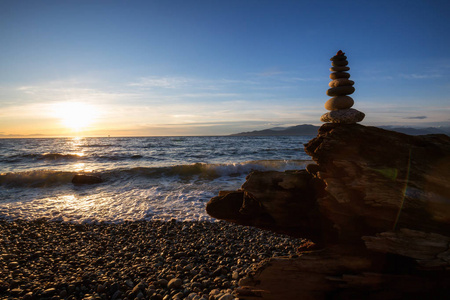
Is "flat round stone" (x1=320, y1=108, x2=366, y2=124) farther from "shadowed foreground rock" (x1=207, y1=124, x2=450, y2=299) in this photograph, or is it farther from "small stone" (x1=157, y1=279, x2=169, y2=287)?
"small stone" (x1=157, y1=279, x2=169, y2=287)

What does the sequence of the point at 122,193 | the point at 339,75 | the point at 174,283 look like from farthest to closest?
1. the point at 122,193
2. the point at 339,75
3. the point at 174,283

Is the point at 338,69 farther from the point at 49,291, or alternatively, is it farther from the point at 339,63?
the point at 49,291

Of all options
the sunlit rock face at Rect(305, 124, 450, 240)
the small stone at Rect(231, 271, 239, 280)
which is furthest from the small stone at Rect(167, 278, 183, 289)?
the sunlit rock face at Rect(305, 124, 450, 240)

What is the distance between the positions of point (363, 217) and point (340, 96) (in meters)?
2.59

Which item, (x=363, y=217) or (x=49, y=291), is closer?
(x=363, y=217)

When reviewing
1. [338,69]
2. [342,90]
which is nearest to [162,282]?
[342,90]

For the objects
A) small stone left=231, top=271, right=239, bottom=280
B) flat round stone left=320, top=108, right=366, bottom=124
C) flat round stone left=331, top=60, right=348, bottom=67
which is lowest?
small stone left=231, top=271, right=239, bottom=280

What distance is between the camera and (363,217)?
371 centimetres

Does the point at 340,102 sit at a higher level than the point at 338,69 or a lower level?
lower

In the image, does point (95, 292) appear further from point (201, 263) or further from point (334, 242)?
point (334, 242)

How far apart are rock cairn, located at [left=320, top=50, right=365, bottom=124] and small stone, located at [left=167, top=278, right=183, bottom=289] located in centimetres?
460

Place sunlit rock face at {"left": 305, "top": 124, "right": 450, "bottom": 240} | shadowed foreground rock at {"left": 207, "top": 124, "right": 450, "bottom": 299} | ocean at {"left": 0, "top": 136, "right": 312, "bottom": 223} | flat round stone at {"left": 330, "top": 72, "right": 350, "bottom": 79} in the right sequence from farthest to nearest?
1. ocean at {"left": 0, "top": 136, "right": 312, "bottom": 223}
2. flat round stone at {"left": 330, "top": 72, "right": 350, "bottom": 79}
3. sunlit rock face at {"left": 305, "top": 124, "right": 450, "bottom": 240}
4. shadowed foreground rock at {"left": 207, "top": 124, "right": 450, "bottom": 299}

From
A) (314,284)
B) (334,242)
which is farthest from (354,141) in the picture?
(314,284)

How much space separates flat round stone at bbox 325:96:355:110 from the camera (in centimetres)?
494
